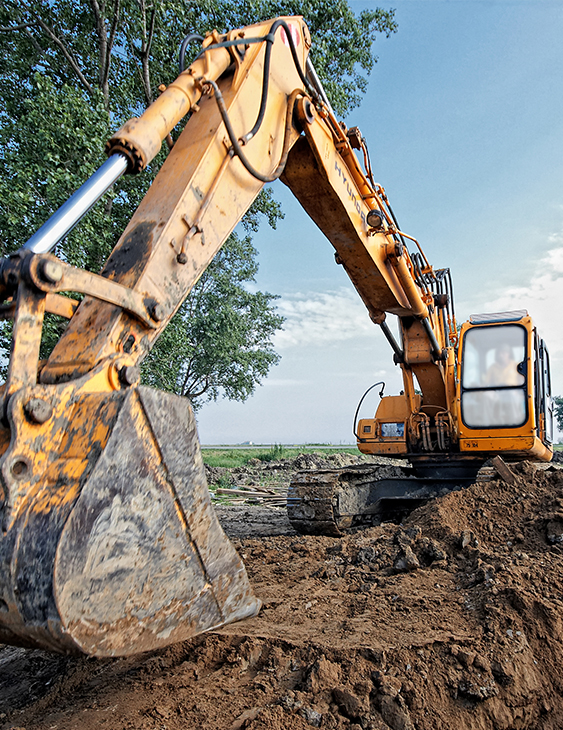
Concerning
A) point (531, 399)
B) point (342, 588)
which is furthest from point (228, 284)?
point (342, 588)

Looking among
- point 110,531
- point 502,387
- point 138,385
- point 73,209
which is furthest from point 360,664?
point 502,387

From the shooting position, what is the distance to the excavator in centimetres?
187

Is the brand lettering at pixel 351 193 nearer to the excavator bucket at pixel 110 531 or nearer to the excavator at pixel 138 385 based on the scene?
the excavator at pixel 138 385

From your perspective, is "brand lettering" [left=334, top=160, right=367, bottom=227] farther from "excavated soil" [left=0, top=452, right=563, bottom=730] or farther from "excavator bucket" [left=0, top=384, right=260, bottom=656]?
"excavator bucket" [left=0, top=384, right=260, bottom=656]

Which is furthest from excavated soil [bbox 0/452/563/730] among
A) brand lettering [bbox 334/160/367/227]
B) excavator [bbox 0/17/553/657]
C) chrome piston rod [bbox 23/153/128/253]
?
brand lettering [bbox 334/160/367/227]

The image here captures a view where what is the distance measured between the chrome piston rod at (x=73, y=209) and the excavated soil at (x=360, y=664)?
6.88 feet

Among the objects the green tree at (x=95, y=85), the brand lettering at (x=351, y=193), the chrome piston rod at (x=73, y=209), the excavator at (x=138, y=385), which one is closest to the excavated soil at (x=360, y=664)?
the excavator at (x=138, y=385)

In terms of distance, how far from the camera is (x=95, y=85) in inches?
538

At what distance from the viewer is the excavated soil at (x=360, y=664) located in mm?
2426

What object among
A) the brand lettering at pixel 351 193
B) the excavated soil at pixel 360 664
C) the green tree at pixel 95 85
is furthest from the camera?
the green tree at pixel 95 85

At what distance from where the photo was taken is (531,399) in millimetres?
6562

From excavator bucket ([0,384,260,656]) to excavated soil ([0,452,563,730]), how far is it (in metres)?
0.51

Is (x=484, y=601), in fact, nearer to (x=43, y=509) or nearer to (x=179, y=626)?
(x=179, y=626)

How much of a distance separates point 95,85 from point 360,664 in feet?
48.9
